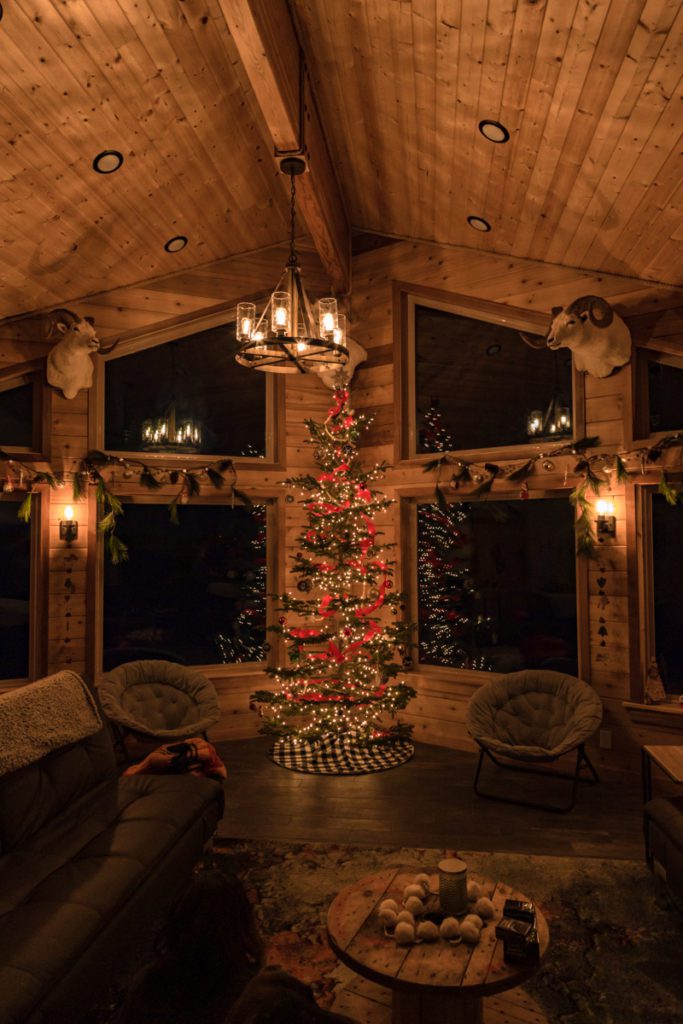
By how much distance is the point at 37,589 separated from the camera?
5.54 meters

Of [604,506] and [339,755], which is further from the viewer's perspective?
[339,755]

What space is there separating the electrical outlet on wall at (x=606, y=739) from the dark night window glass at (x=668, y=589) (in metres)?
0.52

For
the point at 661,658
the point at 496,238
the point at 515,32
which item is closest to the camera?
the point at 515,32

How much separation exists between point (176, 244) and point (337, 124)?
1582 millimetres

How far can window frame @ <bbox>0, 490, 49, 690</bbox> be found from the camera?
5.50 meters

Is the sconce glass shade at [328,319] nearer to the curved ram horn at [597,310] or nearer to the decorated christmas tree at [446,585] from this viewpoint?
the curved ram horn at [597,310]

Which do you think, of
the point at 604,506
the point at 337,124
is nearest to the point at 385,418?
the point at 604,506

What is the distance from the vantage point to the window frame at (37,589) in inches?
217

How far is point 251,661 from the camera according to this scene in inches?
247

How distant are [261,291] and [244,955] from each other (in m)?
5.57

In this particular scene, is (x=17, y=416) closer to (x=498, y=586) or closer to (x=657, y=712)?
(x=498, y=586)

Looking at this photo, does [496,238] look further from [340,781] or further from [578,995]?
[578,995]

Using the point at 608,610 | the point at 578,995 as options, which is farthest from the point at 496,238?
the point at 578,995

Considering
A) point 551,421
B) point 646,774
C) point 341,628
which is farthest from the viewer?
point 341,628
